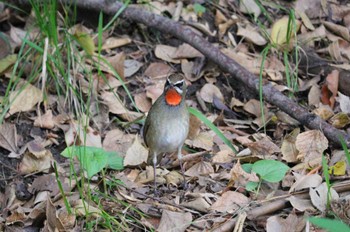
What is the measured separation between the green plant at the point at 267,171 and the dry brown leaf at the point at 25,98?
2.35 metres

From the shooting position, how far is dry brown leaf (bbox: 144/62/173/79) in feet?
23.4

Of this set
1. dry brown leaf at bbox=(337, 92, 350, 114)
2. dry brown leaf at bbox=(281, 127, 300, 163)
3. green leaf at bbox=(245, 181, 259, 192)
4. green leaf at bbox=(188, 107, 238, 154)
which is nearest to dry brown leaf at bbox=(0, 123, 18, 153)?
green leaf at bbox=(188, 107, 238, 154)

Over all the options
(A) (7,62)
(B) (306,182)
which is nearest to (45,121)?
(A) (7,62)

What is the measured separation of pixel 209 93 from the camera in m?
6.85

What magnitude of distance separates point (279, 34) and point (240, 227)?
3.00 m

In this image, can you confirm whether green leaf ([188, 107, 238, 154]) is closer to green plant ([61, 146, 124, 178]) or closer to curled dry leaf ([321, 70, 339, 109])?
green plant ([61, 146, 124, 178])

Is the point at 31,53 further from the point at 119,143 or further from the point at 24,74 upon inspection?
the point at 119,143

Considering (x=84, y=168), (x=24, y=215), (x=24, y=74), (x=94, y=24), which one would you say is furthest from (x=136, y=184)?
(x=94, y=24)

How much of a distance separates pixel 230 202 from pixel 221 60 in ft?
6.58

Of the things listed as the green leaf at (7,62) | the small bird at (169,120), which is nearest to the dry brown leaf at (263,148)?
the small bird at (169,120)

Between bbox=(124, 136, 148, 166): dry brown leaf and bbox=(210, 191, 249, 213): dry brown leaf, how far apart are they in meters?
0.98

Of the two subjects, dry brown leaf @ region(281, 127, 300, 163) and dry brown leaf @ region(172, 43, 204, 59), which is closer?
dry brown leaf @ region(281, 127, 300, 163)

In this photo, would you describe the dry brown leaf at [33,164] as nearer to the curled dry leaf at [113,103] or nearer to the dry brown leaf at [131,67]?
the curled dry leaf at [113,103]

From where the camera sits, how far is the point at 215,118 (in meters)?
6.56
